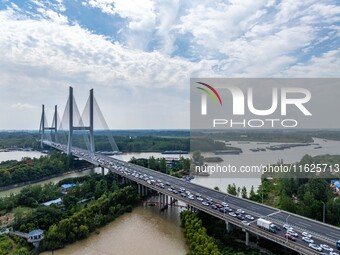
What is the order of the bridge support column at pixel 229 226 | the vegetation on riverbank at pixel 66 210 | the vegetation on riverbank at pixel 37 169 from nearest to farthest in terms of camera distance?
the vegetation on riverbank at pixel 66 210
the bridge support column at pixel 229 226
the vegetation on riverbank at pixel 37 169

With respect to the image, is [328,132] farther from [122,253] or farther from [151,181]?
[122,253]

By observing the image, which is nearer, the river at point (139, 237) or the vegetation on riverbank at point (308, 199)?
the river at point (139, 237)

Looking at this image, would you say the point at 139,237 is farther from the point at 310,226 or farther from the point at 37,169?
the point at 37,169

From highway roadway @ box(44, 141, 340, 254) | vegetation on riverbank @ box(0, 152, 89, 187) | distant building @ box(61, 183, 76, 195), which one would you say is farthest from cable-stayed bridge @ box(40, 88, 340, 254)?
vegetation on riverbank @ box(0, 152, 89, 187)

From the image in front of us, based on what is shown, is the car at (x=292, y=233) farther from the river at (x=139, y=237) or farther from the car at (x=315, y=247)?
the river at (x=139, y=237)

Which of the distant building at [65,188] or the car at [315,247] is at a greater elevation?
the car at [315,247]

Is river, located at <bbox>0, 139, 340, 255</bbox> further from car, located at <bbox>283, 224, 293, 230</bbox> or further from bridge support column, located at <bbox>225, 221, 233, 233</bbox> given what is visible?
car, located at <bbox>283, 224, 293, 230</bbox>

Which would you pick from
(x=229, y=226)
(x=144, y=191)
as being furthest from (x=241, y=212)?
(x=144, y=191)

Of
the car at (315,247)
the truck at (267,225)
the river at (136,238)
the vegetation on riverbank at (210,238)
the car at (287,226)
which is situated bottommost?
the river at (136,238)

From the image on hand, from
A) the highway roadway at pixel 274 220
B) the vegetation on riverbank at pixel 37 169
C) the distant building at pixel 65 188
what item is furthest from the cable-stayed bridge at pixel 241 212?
the vegetation on riverbank at pixel 37 169
